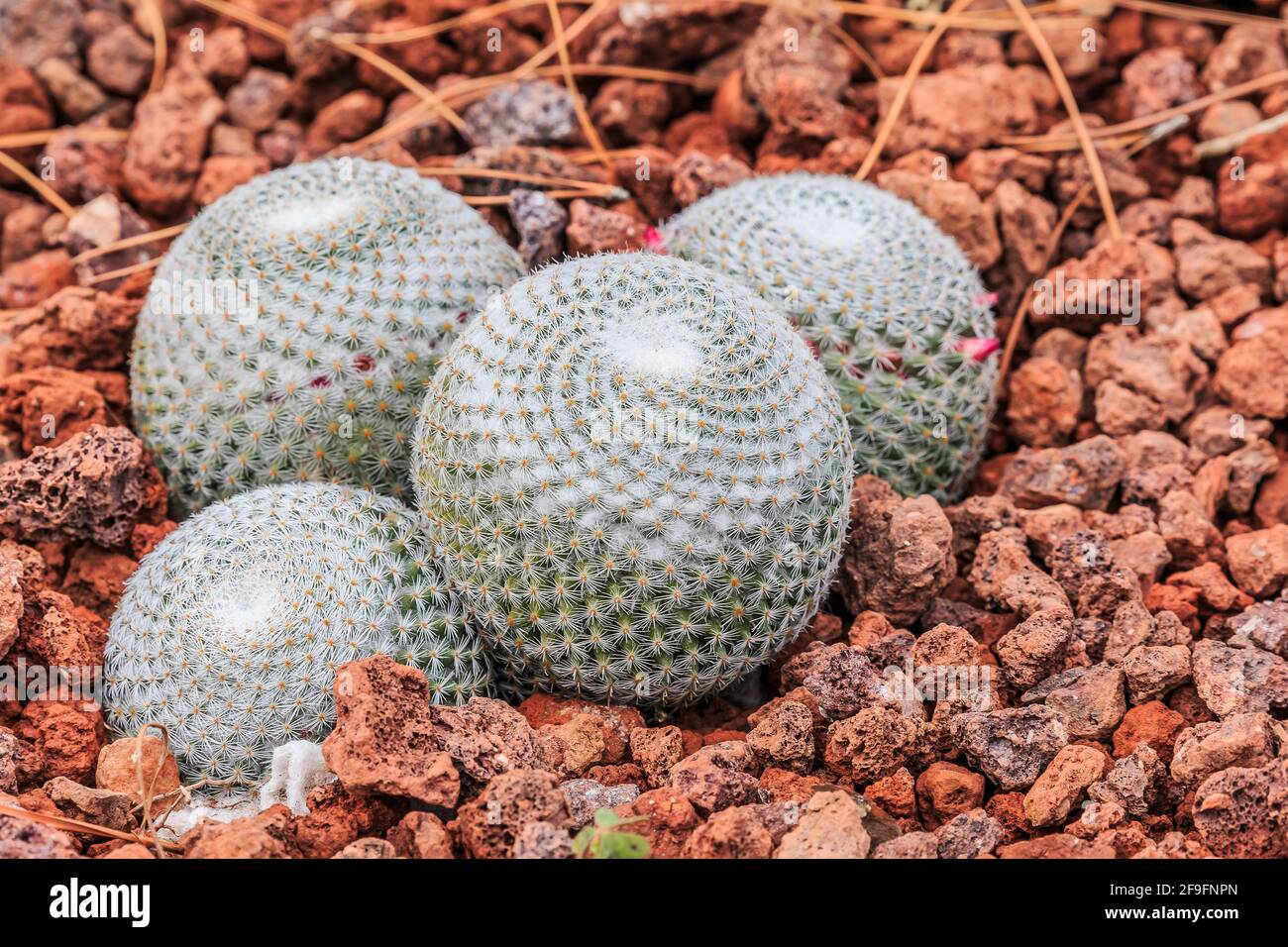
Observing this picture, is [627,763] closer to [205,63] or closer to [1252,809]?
[1252,809]

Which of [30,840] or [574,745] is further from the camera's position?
[574,745]

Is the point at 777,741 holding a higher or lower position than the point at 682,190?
lower

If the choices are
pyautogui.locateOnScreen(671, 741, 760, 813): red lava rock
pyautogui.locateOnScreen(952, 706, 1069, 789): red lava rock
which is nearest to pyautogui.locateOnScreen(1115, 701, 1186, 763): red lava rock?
pyautogui.locateOnScreen(952, 706, 1069, 789): red lava rock

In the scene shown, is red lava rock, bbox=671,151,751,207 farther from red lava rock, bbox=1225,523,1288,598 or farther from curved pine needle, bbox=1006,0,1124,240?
red lava rock, bbox=1225,523,1288,598

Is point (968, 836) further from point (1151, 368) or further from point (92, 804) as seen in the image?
point (1151, 368)

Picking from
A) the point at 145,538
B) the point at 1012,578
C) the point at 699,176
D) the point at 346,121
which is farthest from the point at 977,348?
the point at 346,121

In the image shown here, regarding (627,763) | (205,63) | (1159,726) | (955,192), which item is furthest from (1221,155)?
(205,63)
